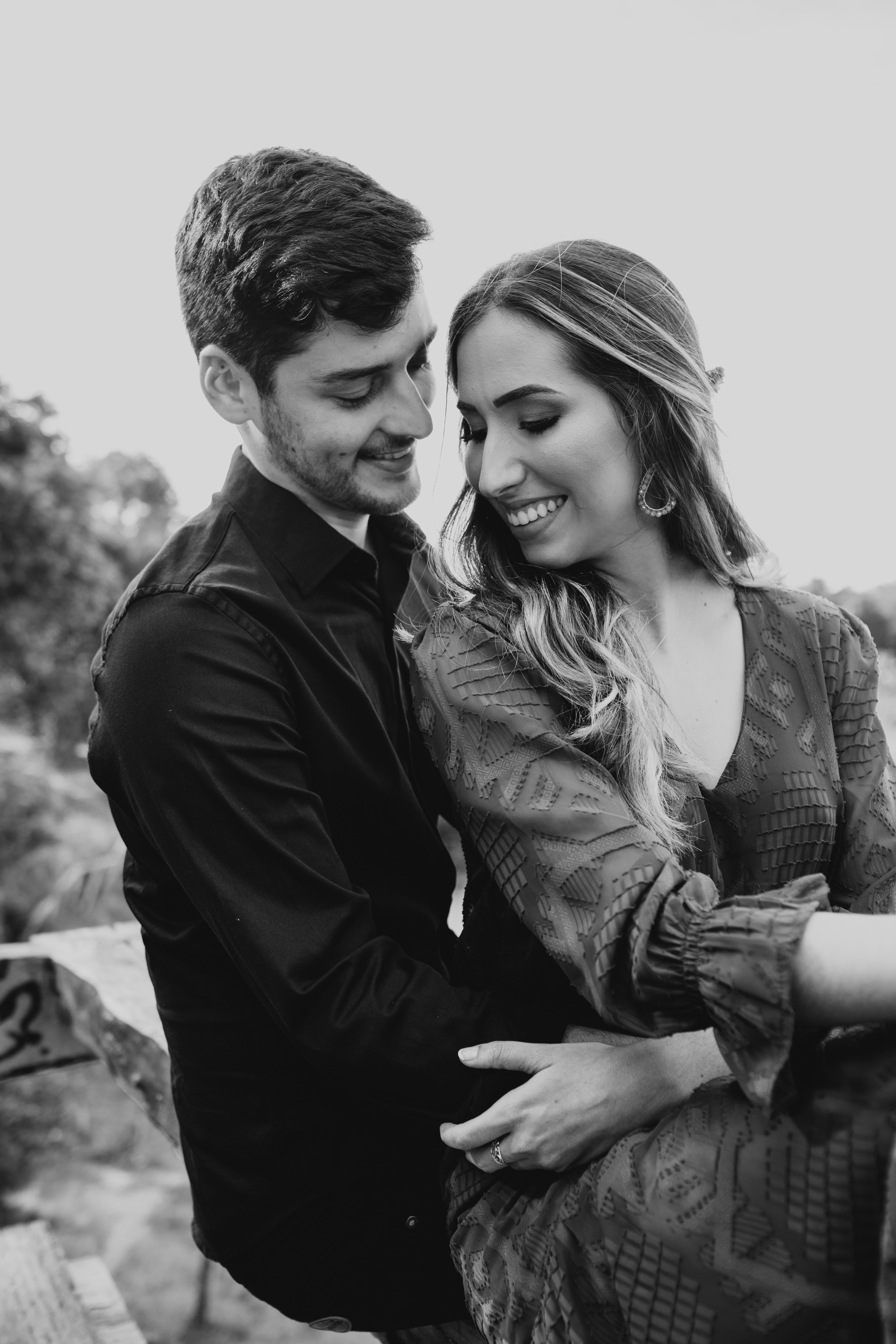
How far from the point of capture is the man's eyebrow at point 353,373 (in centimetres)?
194

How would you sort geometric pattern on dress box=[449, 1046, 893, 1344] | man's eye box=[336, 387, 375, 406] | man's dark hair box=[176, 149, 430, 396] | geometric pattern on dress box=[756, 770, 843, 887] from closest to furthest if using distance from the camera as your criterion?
geometric pattern on dress box=[449, 1046, 893, 1344] → geometric pattern on dress box=[756, 770, 843, 887] → man's dark hair box=[176, 149, 430, 396] → man's eye box=[336, 387, 375, 406]

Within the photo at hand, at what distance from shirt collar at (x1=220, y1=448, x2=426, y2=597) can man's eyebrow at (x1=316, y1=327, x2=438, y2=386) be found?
0.68 ft

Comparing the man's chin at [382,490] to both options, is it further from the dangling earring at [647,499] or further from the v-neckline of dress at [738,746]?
the v-neckline of dress at [738,746]

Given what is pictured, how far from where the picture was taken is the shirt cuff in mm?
1163

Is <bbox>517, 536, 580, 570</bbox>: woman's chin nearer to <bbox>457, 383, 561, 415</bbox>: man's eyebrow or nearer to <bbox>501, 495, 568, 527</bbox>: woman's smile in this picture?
<bbox>501, 495, 568, 527</bbox>: woman's smile

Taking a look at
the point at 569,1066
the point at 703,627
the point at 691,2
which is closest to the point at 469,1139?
the point at 569,1066

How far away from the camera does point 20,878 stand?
723 cm

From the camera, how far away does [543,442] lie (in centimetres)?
170

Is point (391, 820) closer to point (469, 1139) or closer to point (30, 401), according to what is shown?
point (469, 1139)

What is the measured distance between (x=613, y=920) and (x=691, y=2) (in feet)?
16.4

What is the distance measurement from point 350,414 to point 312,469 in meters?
0.12

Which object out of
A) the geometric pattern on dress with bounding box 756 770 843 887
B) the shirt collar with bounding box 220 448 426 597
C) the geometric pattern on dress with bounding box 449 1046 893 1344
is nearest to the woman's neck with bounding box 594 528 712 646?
the geometric pattern on dress with bounding box 756 770 843 887

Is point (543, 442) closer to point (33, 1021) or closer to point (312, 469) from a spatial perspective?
point (312, 469)

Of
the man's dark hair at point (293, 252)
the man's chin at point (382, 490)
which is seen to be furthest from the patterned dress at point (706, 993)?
the man's dark hair at point (293, 252)
